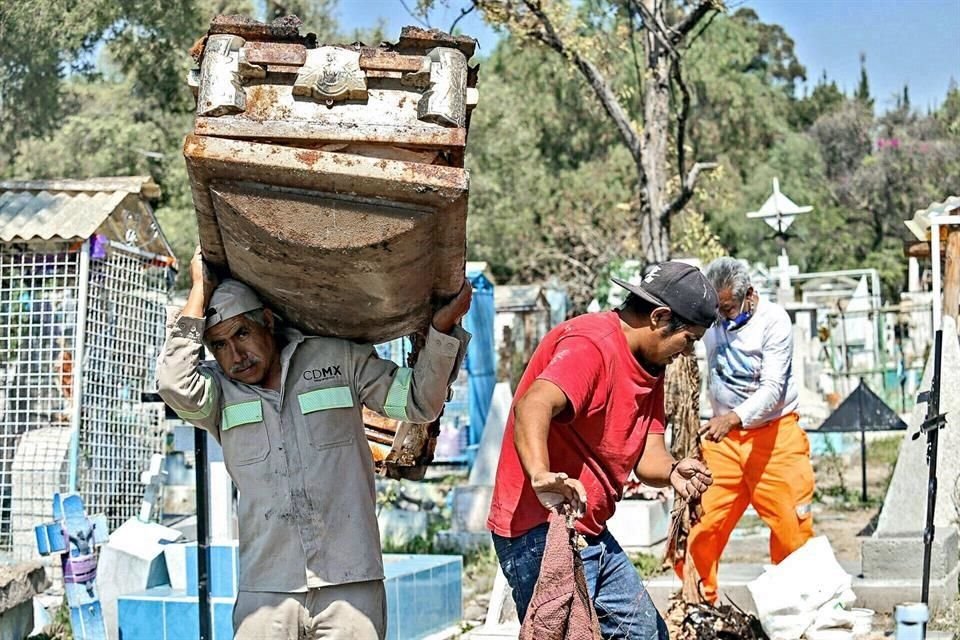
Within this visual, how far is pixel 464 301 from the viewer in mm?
3631

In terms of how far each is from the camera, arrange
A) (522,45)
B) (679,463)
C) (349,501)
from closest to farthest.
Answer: (349,501)
(679,463)
(522,45)

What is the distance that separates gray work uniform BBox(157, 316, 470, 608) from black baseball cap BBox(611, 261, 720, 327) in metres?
0.65

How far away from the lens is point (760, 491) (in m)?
6.23

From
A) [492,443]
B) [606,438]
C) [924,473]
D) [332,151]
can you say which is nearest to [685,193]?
[492,443]

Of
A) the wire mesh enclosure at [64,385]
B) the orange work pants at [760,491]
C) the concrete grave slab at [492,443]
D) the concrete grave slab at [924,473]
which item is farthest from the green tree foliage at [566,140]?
the orange work pants at [760,491]

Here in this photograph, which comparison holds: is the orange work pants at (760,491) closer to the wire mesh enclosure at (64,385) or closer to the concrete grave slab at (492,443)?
the concrete grave slab at (492,443)

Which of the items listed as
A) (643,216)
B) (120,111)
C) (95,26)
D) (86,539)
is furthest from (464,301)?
(120,111)

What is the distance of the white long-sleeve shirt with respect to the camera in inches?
242

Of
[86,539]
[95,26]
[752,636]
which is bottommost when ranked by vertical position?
[752,636]

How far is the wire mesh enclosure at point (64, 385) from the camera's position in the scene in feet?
26.2

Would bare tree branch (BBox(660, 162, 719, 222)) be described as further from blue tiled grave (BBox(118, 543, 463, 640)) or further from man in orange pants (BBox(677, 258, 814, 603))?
blue tiled grave (BBox(118, 543, 463, 640))

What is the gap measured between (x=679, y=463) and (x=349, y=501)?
114 centimetres

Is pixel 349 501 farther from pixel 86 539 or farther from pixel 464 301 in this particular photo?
pixel 86 539

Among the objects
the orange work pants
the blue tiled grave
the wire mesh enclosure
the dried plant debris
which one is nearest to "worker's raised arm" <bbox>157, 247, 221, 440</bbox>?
the blue tiled grave
